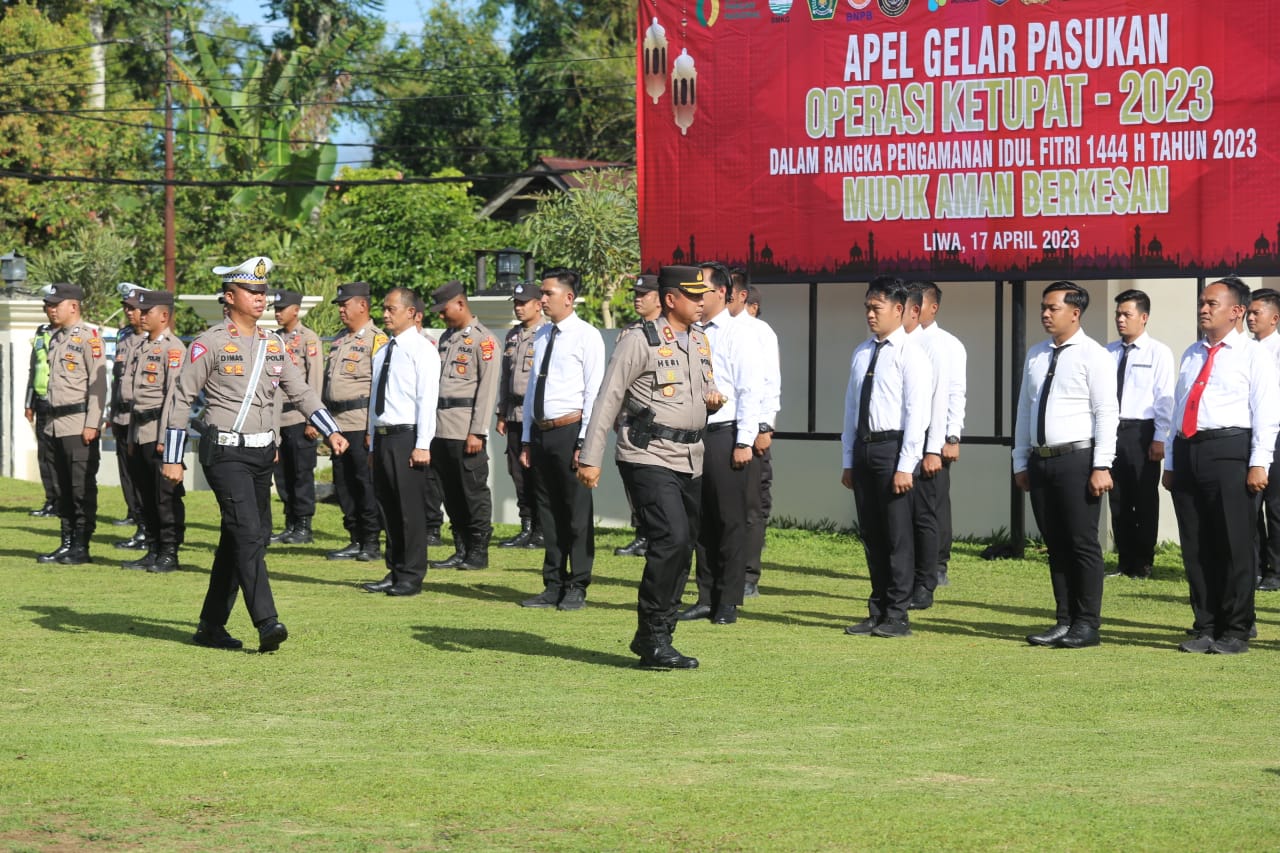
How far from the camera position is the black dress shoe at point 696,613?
1037 centimetres

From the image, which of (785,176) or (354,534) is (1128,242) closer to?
(785,176)

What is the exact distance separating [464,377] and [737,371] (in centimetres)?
285

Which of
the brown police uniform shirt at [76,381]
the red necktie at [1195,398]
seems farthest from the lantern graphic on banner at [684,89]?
the red necktie at [1195,398]

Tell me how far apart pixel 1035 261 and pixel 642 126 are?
3.66 m

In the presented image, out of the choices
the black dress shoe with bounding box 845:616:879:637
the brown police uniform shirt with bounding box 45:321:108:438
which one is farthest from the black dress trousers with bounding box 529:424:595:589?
the brown police uniform shirt with bounding box 45:321:108:438

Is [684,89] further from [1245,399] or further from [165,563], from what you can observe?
[1245,399]

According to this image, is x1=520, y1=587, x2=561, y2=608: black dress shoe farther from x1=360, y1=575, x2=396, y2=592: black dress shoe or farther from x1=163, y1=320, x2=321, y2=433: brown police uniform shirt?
x1=163, y1=320, x2=321, y2=433: brown police uniform shirt

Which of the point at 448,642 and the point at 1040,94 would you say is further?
the point at 1040,94

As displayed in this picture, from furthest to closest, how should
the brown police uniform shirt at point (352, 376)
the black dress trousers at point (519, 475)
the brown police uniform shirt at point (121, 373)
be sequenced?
1. the brown police uniform shirt at point (121, 373)
2. the black dress trousers at point (519, 475)
3. the brown police uniform shirt at point (352, 376)

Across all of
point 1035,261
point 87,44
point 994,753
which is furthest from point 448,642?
point 87,44

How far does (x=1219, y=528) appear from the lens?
368 inches

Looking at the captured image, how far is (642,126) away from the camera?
15227 mm

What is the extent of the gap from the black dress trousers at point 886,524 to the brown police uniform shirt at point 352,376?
198 inches

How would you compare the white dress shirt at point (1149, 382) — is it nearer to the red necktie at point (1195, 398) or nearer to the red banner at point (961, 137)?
the red banner at point (961, 137)
